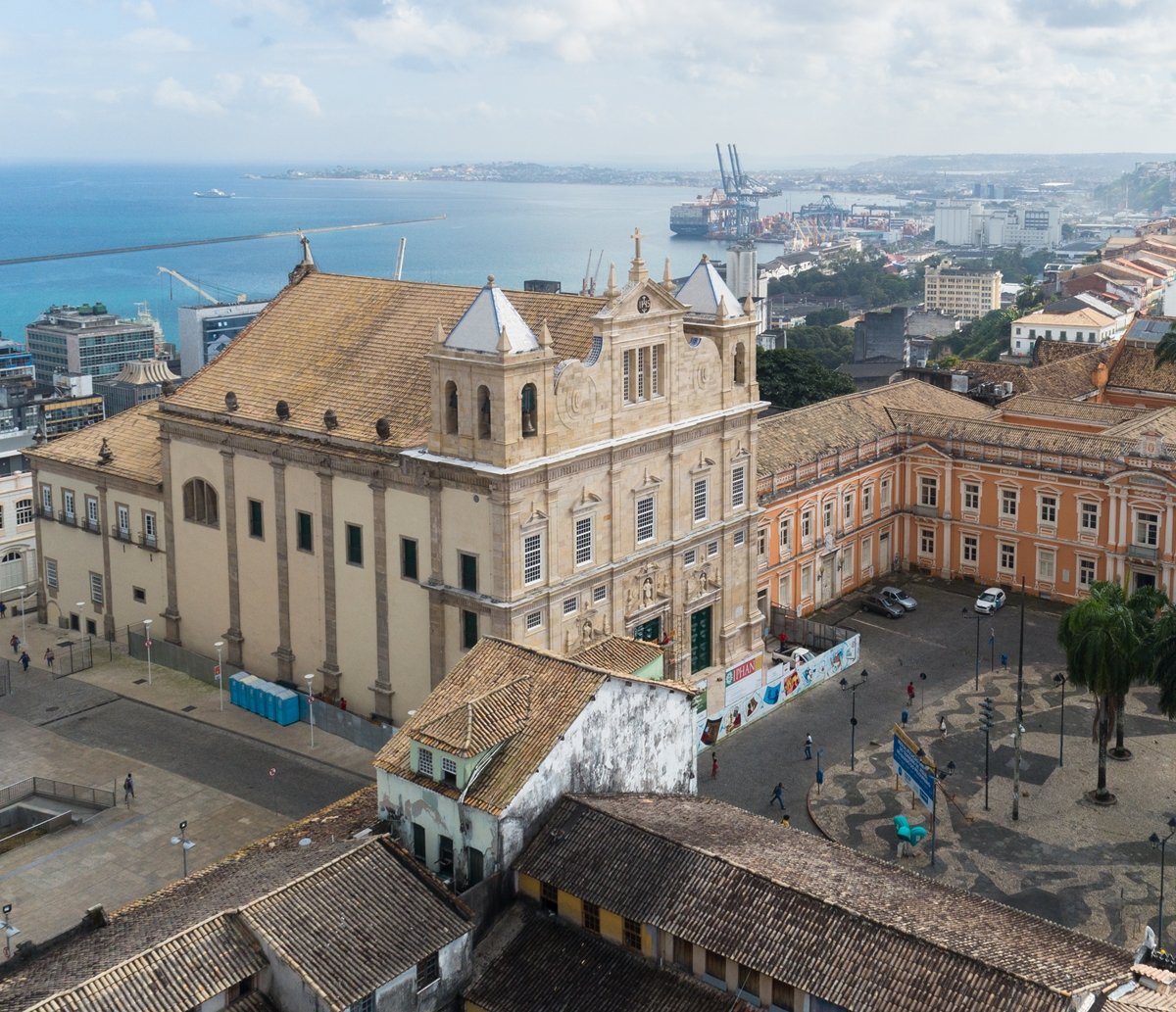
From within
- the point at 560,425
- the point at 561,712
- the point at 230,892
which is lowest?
the point at 230,892

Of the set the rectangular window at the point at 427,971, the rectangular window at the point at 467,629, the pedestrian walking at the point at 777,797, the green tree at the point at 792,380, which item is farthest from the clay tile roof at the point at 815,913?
the green tree at the point at 792,380

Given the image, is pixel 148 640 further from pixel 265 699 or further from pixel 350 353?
pixel 350 353

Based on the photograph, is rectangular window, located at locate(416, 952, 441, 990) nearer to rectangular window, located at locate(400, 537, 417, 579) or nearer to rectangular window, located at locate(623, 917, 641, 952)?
rectangular window, located at locate(623, 917, 641, 952)

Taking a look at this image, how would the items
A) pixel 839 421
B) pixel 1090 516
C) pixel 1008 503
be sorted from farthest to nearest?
1. pixel 839 421
2. pixel 1008 503
3. pixel 1090 516

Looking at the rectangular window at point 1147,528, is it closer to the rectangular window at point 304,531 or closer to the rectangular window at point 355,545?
the rectangular window at point 355,545

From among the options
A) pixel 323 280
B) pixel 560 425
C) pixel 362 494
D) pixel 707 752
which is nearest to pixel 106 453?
pixel 323 280

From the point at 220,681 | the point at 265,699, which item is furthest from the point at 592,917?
the point at 220,681

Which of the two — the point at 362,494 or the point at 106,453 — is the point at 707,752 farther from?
the point at 106,453
